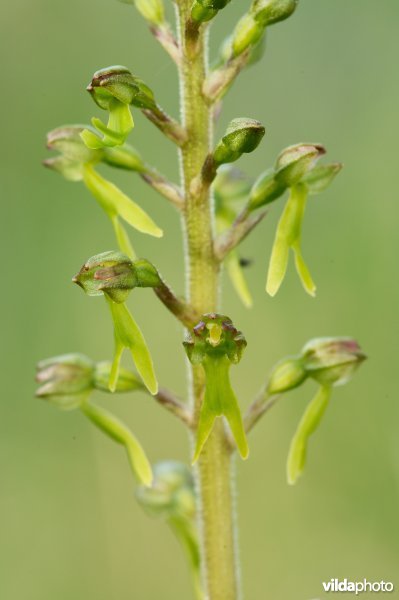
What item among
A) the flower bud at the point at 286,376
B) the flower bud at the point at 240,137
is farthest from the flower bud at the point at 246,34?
the flower bud at the point at 286,376

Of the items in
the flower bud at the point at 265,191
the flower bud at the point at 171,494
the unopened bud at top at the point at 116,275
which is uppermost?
the flower bud at the point at 265,191

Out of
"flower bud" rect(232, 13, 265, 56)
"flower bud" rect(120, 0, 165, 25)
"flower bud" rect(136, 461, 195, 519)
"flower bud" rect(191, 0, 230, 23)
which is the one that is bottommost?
"flower bud" rect(136, 461, 195, 519)

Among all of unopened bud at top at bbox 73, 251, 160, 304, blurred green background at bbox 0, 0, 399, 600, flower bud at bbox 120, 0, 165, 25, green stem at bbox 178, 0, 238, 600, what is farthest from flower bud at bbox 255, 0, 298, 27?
blurred green background at bbox 0, 0, 399, 600

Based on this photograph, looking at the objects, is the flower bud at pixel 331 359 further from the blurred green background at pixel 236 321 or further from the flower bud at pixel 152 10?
the blurred green background at pixel 236 321

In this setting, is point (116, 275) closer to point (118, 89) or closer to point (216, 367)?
point (216, 367)

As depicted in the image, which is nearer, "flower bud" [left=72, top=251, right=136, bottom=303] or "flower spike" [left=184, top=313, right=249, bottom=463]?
"flower spike" [left=184, top=313, right=249, bottom=463]

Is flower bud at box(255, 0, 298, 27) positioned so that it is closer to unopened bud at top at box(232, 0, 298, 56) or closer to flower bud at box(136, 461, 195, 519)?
unopened bud at top at box(232, 0, 298, 56)

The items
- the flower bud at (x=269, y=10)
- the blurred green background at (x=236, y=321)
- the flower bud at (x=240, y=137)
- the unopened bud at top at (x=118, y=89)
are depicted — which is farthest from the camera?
the blurred green background at (x=236, y=321)

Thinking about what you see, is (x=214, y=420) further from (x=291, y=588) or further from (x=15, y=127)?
(x=15, y=127)
